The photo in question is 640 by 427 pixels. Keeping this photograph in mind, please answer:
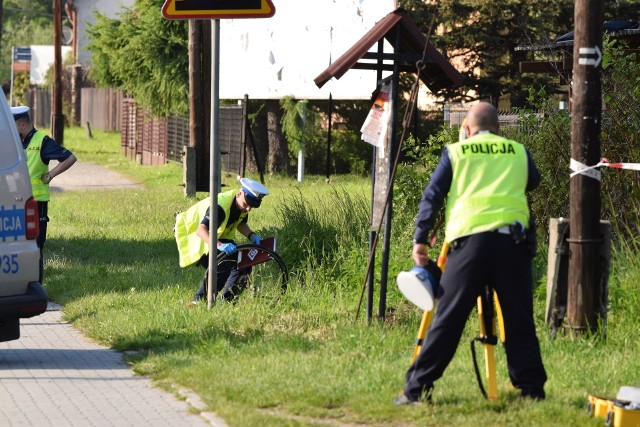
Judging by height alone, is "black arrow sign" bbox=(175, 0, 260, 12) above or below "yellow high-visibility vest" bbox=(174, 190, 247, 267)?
above

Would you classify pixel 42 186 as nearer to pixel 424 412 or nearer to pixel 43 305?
pixel 43 305

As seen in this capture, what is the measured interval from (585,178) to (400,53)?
1.79 meters

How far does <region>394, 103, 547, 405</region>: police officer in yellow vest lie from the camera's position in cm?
696

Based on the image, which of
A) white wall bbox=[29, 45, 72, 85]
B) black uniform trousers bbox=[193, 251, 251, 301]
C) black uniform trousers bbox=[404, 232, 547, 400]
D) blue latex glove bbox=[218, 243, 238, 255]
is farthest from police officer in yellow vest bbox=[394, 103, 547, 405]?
white wall bbox=[29, 45, 72, 85]

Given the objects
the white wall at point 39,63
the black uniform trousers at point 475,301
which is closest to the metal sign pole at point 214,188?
the black uniform trousers at point 475,301

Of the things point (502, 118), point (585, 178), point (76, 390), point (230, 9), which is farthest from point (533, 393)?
point (502, 118)

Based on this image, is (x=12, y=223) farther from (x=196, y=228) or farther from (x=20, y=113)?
(x=20, y=113)

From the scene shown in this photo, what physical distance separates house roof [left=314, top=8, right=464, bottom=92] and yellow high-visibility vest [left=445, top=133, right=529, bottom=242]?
2269 mm

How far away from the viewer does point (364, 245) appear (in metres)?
12.0

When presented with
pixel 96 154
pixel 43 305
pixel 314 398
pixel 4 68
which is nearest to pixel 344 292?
pixel 43 305

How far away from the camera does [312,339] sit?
9305 millimetres

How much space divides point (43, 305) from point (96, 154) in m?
36.3

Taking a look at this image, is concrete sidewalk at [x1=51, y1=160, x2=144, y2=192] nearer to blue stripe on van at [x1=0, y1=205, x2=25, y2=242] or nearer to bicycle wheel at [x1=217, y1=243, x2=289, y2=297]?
bicycle wheel at [x1=217, y1=243, x2=289, y2=297]

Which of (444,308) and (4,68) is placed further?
(4,68)
